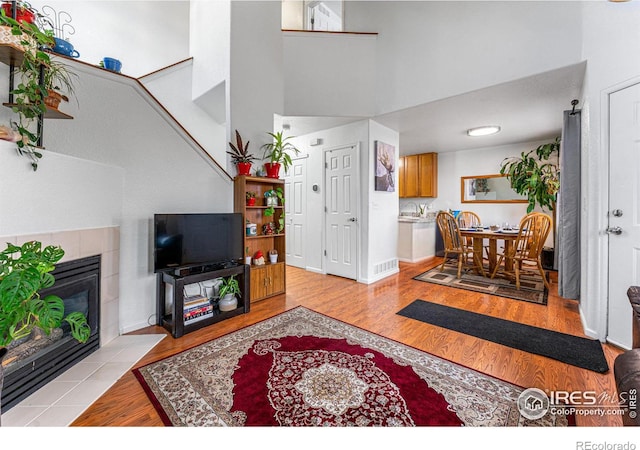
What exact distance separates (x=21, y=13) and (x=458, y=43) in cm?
385

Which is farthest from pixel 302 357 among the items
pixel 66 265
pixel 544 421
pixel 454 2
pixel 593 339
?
pixel 454 2

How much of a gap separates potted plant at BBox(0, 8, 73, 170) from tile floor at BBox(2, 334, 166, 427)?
132 cm

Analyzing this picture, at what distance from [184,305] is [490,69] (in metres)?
3.94

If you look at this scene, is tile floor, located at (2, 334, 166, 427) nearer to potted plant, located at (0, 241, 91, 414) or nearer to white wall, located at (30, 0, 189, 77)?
potted plant, located at (0, 241, 91, 414)

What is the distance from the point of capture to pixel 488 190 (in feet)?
18.4

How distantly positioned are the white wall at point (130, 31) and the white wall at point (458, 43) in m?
2.83

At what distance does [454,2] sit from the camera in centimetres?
312

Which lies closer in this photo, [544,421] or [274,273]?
[544,421]

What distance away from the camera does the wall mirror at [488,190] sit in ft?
17.5

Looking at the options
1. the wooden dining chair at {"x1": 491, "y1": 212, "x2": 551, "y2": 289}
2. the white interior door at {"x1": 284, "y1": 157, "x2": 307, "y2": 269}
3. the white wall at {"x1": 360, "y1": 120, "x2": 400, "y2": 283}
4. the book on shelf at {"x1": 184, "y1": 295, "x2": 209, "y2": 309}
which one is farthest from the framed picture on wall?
the book on shelf at {"x1": 184, "y1": 295, "x2": 209, "y2": 309}

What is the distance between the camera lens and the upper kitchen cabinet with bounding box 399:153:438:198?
610cm

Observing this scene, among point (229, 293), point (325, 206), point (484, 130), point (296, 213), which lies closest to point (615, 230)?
point (484, 130)

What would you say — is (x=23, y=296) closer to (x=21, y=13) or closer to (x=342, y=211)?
(x=21, y=13)

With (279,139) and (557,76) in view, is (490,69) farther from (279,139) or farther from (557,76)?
(279,139)
